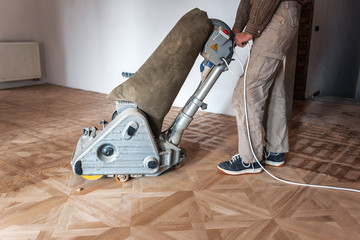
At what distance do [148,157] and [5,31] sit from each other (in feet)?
13.1

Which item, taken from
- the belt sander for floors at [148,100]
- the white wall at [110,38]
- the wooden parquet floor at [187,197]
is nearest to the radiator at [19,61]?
the white wall at [110,38]

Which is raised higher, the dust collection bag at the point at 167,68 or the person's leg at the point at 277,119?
the dust collection bag at the point at 167,68

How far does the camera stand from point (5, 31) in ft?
14.8

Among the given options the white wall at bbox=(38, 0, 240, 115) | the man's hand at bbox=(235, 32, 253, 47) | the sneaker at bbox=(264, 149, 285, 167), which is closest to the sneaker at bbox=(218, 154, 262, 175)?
the sneaker at bbox=(264, 149, 285, 167)

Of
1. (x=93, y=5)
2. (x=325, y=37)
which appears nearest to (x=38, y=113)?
(x=93, y=5)

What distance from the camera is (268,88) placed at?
170cm

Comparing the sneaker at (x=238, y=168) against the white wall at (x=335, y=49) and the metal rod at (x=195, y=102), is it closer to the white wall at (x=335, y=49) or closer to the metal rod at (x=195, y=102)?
the metal rod at (x=195, y=102)

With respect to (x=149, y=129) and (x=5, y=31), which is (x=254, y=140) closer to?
(x=149, y=129)

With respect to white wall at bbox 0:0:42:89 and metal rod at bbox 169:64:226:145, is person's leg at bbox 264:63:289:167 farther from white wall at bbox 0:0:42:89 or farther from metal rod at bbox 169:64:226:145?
white wall at bbox 0:0:42:89

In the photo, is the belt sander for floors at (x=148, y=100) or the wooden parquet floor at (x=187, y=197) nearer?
the wooden parquet floor at (x=187, y=197)

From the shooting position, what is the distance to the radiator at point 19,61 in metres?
4.43

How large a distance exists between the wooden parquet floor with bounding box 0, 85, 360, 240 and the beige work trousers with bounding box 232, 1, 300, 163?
0.60 feet

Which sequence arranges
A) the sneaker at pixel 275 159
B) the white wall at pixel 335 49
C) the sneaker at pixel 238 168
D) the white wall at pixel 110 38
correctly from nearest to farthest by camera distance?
the sneaker at pixel 238 168 < the sneaker at pixel 275 159 < the white wall at pixel 110 38 < the white wall at pixel 335 49

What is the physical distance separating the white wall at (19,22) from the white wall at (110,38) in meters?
0.12
